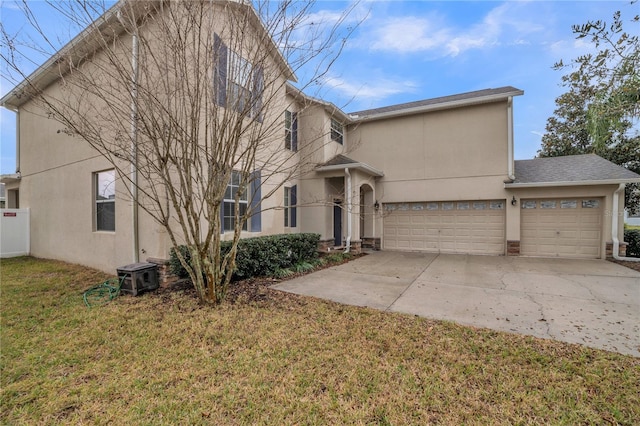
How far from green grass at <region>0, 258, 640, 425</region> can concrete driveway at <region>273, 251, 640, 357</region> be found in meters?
0.57

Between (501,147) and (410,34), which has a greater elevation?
(410,34)

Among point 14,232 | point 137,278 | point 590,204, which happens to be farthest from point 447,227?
point 14,232

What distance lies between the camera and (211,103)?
510cm

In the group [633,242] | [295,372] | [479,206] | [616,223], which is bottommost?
[295,372]

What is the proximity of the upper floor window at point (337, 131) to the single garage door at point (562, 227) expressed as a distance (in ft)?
25.9

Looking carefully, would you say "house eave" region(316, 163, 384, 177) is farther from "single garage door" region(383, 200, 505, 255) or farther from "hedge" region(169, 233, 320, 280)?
"hedge" region(169, 233, 320, 280)

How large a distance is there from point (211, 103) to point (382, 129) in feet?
30.6

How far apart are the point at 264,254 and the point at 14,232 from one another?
1112 cm

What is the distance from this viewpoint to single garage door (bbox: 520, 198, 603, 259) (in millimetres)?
10039

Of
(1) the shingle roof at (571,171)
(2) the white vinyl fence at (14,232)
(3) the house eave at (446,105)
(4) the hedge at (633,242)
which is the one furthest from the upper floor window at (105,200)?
(4) the hedge at (633,242)

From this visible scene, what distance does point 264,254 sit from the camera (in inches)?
283

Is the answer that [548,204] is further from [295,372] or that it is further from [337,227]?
[295,372]

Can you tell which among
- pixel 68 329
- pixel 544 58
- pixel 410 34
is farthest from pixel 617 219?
pixel 68 329

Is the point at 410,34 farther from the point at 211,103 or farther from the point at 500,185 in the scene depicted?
the point at 500,185
